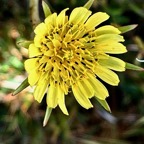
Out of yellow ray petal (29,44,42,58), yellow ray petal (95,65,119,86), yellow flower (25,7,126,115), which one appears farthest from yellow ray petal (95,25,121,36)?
yellow ray petal (29,44,42,58)

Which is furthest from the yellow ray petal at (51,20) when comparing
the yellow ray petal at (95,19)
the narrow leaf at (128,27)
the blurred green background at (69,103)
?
the blurred green background at (69,103)

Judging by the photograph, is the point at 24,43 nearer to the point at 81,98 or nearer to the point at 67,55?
the point at 67,55

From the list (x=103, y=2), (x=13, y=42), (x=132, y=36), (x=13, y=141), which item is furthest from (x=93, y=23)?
(x=13, y=141)

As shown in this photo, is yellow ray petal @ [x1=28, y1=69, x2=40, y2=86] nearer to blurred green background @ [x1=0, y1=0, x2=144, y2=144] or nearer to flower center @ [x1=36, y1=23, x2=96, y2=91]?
flower center @ [x1=36, y1=23, x2=96, y2=91]

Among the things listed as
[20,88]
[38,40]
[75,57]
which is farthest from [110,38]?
[20,88]

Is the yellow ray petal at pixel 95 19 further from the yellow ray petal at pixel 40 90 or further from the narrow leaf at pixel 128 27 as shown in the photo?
the yellow ray petal at pixel 40 90

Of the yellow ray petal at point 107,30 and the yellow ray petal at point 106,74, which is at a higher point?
the yellow ray petal at point 107,30
